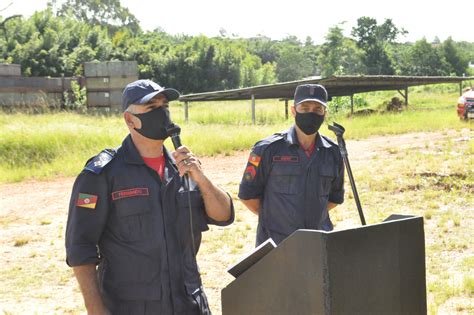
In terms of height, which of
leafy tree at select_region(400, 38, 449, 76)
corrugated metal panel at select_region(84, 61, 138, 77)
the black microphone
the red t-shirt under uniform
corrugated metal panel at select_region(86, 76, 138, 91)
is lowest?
the red t-shirt under uniform

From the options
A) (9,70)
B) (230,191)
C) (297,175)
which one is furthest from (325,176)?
(9,70)

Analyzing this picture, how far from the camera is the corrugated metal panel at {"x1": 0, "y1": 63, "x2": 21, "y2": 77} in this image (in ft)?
85.6

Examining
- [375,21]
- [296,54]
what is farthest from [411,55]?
[296,54]

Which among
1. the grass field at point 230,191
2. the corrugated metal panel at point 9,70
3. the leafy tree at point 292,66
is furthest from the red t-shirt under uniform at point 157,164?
the leafy tree at point 292,66

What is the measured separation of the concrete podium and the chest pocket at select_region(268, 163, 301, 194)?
1733 mm

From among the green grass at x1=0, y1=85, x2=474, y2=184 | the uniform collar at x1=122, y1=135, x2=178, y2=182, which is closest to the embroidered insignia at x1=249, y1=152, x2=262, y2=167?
the uniform collar at x1=122, y1=135, x2=178, y2=182

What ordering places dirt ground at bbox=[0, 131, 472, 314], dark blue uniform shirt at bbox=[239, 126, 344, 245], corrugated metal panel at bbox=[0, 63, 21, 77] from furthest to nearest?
corrugated metal panel at bbox=[0, 63, 21, 77] → dirt ground at bbox=[0, 131, 472, 314] → dark blue uniform shirt at bbox=[239, 126, 344, 245]

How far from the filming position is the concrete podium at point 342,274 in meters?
2.37

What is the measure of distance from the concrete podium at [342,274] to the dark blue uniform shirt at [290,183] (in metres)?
1.69

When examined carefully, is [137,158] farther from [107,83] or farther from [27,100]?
[107,83]

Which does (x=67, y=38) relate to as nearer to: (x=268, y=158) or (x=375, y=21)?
(x=268, y=158)

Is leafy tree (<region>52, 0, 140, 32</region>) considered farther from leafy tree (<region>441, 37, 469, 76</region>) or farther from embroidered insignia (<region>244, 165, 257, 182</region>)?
embroidered insignia (<region>244, 165, 257, 182</region>)

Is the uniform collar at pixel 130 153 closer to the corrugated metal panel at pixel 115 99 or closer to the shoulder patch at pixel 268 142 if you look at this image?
the shoulder patch at pixel 268 142

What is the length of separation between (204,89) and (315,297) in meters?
48.9
